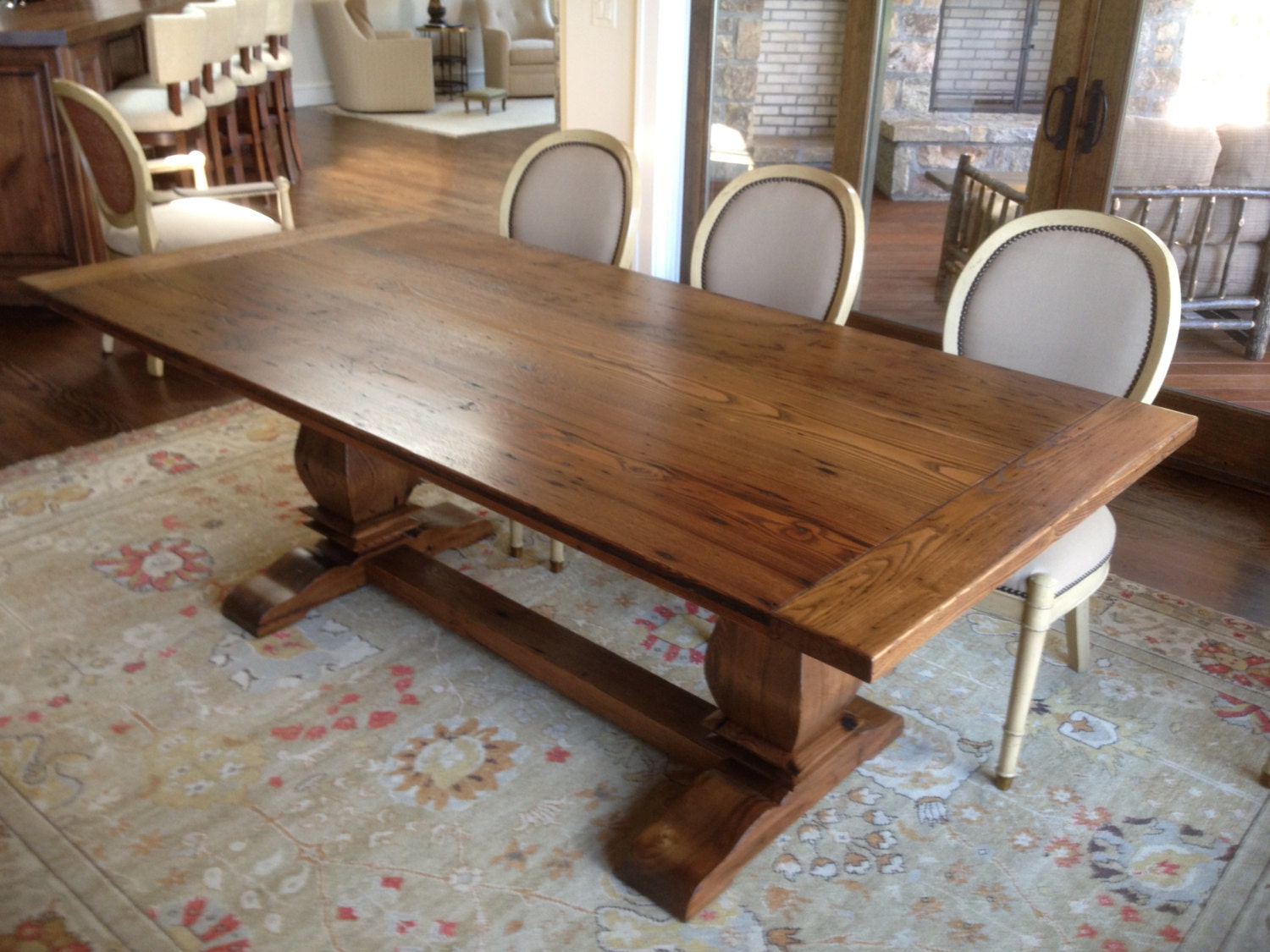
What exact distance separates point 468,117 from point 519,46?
96cm

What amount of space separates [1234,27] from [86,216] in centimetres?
378

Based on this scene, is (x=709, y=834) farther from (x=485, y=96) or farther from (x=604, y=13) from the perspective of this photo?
(x=485, y=96)

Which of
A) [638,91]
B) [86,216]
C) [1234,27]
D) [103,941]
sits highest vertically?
[1234,27]

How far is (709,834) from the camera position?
1772 millimetres

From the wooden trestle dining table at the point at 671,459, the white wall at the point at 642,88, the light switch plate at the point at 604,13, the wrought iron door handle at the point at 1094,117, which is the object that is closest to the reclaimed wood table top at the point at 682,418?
the wooden trestle dining table at the point at 671,459

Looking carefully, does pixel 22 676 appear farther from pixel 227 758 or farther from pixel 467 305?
pixel 467 305

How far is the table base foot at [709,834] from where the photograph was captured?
5.64ft

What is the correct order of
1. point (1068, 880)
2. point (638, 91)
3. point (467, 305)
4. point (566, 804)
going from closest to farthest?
point (1068, 880) → point (566, 804) → point (467, 305) → point (638, 91)

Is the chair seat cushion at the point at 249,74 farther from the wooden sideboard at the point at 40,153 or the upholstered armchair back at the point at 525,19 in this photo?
the upholstered armchair back at the point at 525,19

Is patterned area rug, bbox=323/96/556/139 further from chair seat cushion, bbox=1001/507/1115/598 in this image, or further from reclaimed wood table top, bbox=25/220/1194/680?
chair seat cushion, bbox=1001/507/1115/598

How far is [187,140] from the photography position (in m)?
5.41

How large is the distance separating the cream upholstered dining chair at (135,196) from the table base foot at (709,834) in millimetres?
2237

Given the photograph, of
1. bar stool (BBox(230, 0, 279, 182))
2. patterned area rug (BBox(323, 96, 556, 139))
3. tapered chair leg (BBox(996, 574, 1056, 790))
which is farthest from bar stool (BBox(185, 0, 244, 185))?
tapered chair leg (BBox(996, 574, 1056, 790))

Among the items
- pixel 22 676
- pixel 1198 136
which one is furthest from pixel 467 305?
pixel 1198 136
